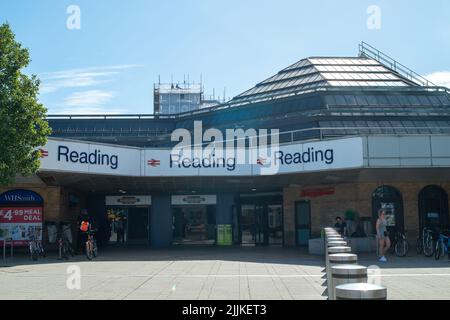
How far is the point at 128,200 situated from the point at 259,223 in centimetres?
682

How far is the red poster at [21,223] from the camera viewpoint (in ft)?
69.9

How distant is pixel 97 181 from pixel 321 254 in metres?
9.97

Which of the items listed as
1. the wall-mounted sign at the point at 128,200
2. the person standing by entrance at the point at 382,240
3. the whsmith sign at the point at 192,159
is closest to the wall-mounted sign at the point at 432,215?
the whsmith sign at the point at 192,159

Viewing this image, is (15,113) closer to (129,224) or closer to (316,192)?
(129,224)

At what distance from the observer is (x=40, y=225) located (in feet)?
70.3

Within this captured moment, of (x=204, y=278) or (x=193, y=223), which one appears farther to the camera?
(x=193, y=223)

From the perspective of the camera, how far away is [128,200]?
26609 mm

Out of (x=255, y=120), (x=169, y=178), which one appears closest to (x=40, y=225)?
(x=169, y=178)

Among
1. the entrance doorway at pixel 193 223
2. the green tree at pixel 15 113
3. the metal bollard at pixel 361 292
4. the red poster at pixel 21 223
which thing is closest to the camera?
the metal bollard at pixel 361 292

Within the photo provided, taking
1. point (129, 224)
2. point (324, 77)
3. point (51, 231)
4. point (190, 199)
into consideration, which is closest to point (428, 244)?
point (190, 199)

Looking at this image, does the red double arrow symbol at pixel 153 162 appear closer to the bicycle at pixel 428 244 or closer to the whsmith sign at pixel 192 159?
the whsmith sign at pixel 192 159

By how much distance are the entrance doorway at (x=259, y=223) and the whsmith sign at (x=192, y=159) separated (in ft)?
15.5

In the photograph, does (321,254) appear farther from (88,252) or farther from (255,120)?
(255,120)

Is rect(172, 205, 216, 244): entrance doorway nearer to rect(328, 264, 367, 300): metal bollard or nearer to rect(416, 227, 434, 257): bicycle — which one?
rect(416, 227, 434, 257): bicycle
